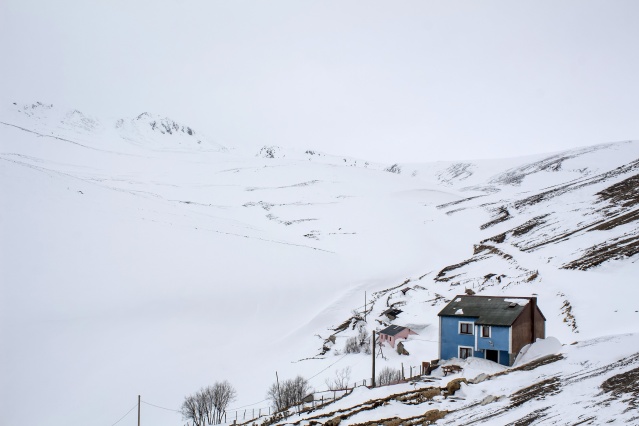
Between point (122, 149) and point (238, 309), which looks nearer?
point (238, 309)

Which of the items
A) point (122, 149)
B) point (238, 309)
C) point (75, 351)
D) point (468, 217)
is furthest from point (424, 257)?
point (122, 149)

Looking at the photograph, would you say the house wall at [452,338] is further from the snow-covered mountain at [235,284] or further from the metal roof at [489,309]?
the snow-covered mountain at [235,284]

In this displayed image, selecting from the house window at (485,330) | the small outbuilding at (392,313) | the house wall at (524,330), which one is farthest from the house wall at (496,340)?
the small outbuilding at (392,313)

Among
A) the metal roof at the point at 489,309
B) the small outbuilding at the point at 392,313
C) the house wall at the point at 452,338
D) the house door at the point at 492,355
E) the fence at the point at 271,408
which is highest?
the metal roof at the point at 489,309

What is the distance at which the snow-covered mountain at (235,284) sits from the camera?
38.4 metres

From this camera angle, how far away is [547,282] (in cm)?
4934

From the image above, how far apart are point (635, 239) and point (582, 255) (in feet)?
19.0

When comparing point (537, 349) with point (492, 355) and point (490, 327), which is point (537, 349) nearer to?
point (492, 355)

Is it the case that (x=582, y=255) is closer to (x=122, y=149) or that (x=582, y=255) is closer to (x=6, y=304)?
(x=6, y=304)

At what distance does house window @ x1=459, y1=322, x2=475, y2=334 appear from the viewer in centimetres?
3034

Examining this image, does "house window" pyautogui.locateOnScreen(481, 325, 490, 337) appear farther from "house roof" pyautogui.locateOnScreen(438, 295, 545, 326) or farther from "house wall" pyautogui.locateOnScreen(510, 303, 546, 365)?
"house wall" pyautogui.locateOnScreen(510, 303, 546, 365)

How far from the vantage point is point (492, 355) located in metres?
29.1

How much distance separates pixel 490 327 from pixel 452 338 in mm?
2936

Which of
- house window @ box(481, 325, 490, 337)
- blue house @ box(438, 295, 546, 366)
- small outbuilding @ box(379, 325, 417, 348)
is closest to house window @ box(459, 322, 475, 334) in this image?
blue house @ box(438, 295, 546, 366)
